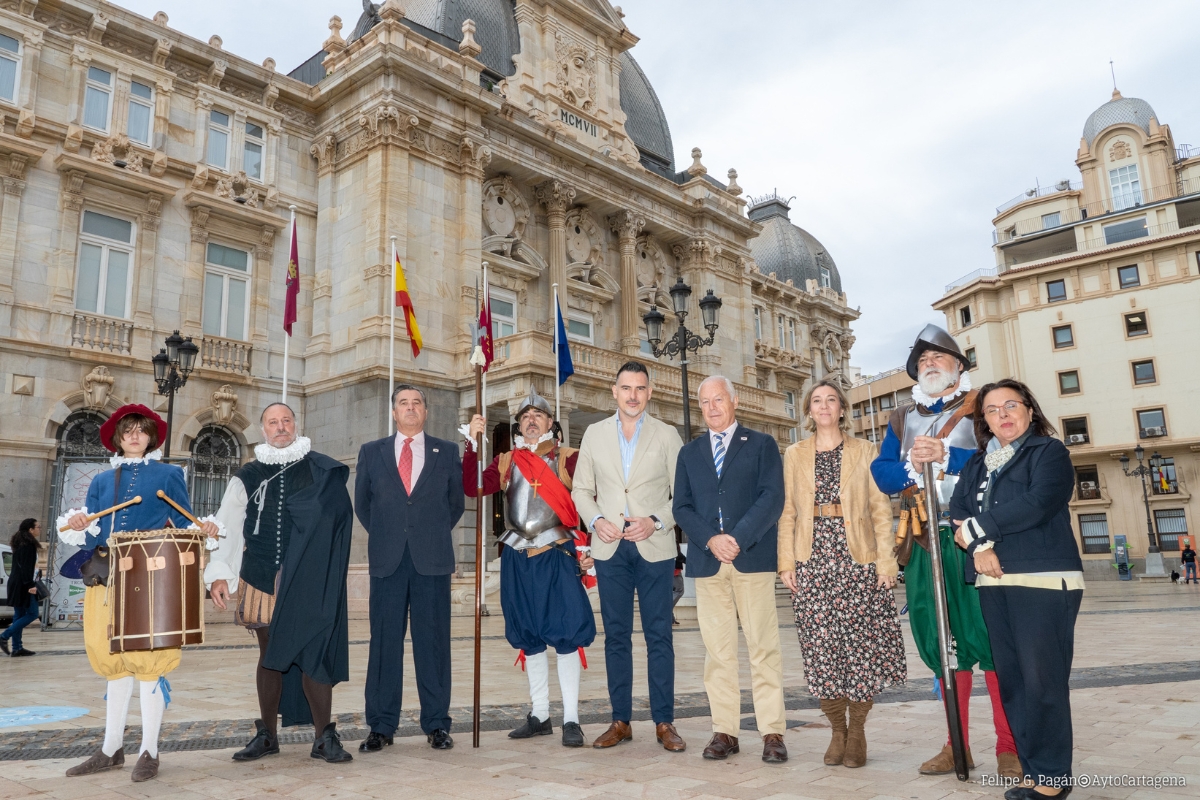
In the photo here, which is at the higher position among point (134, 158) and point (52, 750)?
point (134, 158)

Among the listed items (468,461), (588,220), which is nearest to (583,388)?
(588,220)

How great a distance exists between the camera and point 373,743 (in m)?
5.47

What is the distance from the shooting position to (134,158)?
19.8 m

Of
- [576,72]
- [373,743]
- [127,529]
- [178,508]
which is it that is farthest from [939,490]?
[576,72]

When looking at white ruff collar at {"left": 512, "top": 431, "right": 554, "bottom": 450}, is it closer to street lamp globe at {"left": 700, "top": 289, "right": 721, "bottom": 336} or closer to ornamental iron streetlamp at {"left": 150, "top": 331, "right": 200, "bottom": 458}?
street lamp globe at {"left": 700, "top": 289, "right": 721, "bottom": 336}

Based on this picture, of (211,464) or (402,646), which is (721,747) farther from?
(211,464)

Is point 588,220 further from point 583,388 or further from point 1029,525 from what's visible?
point 1029,525

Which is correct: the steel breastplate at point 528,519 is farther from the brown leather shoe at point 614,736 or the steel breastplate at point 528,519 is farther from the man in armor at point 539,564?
the brown leather shoe at point 614,736

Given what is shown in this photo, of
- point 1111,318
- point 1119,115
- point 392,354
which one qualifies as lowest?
point 392,354

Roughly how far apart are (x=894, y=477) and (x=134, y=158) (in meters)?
20.6

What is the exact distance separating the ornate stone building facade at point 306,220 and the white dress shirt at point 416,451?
13.6 m

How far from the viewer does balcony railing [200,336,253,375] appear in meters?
20.3

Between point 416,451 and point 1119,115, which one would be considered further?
point 1119,115

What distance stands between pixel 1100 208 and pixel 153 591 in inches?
2263
